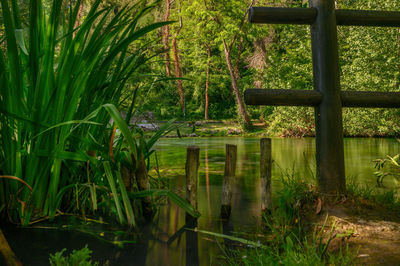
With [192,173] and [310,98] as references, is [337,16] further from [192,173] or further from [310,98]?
[192,173]

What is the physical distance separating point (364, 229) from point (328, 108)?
2.50 feet

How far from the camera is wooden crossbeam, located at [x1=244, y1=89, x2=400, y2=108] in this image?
1986mm

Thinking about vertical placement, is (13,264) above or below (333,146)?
below

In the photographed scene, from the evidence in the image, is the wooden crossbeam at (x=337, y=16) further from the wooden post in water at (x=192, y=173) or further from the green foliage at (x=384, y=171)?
the green foliage at (x=384, y=171)

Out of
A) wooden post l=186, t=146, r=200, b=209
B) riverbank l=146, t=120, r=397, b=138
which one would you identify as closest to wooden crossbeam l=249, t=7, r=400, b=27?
wooden post l=186, t=146, r=200, b=209

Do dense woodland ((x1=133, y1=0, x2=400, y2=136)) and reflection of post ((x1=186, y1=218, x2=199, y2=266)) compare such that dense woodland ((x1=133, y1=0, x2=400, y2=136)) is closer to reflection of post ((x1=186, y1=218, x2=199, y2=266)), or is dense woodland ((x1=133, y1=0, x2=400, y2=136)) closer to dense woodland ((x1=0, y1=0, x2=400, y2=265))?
dense woodland ((x1=0, y1=0, x2=400, y2=265))

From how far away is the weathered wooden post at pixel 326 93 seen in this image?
1.95 meters

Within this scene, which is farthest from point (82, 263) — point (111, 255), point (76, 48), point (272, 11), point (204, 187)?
Result: point (204, 187)

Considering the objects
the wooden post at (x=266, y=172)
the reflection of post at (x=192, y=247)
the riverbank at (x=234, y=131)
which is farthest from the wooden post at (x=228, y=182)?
the riverbank at (x=234, y=131)

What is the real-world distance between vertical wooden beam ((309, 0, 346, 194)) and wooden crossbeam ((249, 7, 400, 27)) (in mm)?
89

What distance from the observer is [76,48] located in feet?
5.26

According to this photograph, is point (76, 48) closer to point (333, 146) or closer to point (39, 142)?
point (39, 142)

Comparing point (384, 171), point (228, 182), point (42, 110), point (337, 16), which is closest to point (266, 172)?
point (228, 182)

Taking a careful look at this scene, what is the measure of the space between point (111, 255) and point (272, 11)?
1.79 meters
